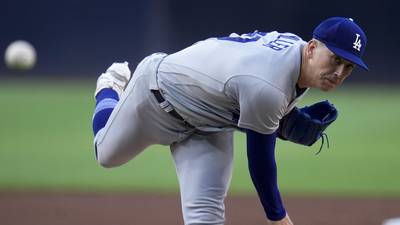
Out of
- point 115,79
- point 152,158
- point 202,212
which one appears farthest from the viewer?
point 152,158

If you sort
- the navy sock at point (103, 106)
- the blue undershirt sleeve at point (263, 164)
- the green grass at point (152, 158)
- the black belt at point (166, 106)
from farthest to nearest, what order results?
the green grass at point (152, 158), the navy sock at point (103, 106), the black belt at point (166, 106), the blue undershirt sleeve at point (263, 164)

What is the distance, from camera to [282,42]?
4434 mm

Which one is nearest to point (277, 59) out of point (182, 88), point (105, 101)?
point (182, 88)

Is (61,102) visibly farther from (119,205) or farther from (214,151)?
(214,151)

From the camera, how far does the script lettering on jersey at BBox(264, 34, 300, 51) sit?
4348 millimetres

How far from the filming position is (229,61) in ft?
14.2

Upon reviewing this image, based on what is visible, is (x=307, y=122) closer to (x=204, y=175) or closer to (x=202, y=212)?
(x=204, y=175)

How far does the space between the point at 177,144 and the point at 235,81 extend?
2.23 ft

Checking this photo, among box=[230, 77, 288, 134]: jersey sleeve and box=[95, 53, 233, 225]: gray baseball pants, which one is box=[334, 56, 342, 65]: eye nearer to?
box=[230, 77, 288, 134]: jersey sleeve

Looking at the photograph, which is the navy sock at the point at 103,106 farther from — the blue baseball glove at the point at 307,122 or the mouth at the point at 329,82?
the mouth at the point at 329,82

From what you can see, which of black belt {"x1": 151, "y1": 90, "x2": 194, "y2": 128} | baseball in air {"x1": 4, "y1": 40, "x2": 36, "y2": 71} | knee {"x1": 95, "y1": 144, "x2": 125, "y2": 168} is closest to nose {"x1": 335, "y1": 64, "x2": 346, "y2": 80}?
black belt {"x1": 151, "y1": 90, "x2": 194, "y2": 128}

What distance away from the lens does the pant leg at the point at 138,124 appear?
468 centimetres

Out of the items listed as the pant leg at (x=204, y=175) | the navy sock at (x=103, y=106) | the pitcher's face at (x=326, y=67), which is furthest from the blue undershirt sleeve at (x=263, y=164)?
the navy sock at (x=103, y=106)

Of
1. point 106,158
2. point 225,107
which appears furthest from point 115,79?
point 225,107
